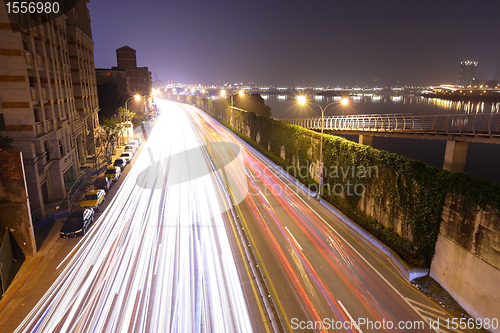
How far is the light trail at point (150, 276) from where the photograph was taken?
37.8ft

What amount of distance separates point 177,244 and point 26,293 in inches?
284

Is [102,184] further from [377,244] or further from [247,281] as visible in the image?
[377,244]

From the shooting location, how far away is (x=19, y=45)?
757 inches

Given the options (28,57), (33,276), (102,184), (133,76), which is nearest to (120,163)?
(102,184)

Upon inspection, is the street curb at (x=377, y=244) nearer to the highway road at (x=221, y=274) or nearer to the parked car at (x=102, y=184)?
the highway road at (x=221, y=274)

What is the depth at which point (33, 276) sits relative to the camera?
48.2 feet

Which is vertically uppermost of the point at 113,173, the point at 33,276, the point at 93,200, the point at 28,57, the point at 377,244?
the point at 28,57

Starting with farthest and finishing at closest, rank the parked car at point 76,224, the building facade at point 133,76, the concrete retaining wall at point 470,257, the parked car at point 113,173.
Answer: the building facade at point 133,76 → the parked car at point 113,173 → the parked car at point 76,224 → the concrete retaining wall at point 470,257

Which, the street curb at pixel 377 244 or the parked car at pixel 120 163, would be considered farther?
the parked car at pixel 120 163

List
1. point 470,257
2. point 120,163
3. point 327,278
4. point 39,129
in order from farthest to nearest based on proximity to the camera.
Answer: point 120,163
point 39,129
point 327,278
point 470,257

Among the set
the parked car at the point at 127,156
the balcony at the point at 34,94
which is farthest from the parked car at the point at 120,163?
the balcony at the point at 34,94

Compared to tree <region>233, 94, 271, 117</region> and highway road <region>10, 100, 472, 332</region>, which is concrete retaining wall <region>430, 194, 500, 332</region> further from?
tree <region>233, 94, 271, 117</region>

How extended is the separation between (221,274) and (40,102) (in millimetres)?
19571

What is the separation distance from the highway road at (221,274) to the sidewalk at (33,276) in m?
0.60
